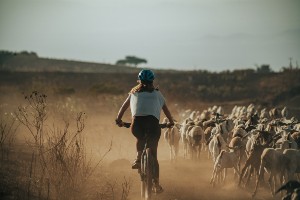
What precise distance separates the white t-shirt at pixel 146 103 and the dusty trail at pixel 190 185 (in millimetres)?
2109

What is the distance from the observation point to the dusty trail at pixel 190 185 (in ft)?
38.7

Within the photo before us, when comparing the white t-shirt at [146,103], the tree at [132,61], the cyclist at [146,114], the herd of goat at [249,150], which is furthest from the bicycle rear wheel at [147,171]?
the tree at [132,61]

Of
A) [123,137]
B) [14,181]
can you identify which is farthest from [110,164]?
[123,137]

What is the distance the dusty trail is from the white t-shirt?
211 cm

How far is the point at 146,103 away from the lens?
936 cm

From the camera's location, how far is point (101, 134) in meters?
23.6

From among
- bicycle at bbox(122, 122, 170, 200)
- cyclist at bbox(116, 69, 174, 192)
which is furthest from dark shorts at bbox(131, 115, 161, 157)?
bicycle at bbox(122, 122, 170, 200)

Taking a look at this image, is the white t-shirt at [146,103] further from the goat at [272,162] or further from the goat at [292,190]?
the goat at [272,162]

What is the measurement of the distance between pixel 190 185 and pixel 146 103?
4.58 meters

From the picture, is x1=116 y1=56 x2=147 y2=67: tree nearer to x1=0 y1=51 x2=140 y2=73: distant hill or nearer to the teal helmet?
x1=0 y1=51 x2=140 y2=73: distant hill

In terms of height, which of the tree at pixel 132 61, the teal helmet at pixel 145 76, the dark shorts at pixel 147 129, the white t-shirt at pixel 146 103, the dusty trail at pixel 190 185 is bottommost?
the dusty trail at pixel 190 185

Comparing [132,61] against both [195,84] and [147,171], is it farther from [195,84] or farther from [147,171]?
[147,171]

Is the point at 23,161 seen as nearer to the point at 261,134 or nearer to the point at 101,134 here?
the point at 261,134

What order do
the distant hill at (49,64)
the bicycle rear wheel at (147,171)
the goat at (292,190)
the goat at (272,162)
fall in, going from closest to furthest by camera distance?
the goat at (292,190)
the bicycle rear wheel at (147,171)
the goat at (272,162)
the distant hill at (49,64)
